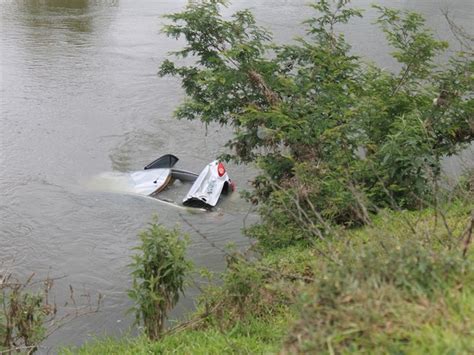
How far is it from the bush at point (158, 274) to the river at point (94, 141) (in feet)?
9.46

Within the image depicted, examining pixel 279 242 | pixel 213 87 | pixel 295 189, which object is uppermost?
pixel 213 87

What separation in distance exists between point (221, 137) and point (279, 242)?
9.66 meters

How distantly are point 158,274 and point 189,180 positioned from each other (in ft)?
33.1

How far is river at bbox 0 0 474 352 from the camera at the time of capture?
41.5ft

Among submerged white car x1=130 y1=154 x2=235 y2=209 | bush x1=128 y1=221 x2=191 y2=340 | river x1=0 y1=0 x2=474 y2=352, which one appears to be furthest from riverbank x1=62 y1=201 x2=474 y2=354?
submerged white car x1=130 y1=154 x2=235 y2=209

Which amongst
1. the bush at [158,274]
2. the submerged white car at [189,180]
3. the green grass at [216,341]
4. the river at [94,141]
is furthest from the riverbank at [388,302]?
the submerged white car at [189,180]

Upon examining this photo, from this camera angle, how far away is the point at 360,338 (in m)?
3.26

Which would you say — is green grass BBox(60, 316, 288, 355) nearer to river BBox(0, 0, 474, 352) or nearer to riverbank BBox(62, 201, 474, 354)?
riverbank BBox(62, 201, 474, 354)

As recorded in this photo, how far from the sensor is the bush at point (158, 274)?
6792mm

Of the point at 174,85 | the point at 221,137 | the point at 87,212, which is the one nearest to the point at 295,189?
the point at 87,212

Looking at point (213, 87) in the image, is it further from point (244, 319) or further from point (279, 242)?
point (244, 319)

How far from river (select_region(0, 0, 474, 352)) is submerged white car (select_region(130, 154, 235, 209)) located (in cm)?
39

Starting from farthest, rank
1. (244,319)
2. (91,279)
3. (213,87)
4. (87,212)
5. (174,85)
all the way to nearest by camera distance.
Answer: (174,85) < (87,212) < (91,279) < (213,87) < (244,319)

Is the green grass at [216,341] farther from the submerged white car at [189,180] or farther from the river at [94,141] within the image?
the submerged white car at [189,180]
